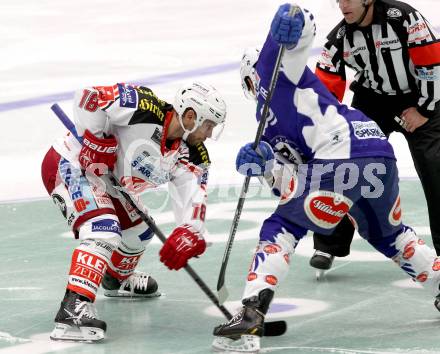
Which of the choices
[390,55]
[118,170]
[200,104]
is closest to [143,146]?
[118,170]

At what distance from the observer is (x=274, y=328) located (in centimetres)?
445

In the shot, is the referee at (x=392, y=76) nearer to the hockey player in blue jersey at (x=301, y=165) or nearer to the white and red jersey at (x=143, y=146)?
the hockey player in blue jersey at (x=301, y=165)

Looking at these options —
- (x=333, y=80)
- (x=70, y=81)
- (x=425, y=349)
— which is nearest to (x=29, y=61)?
(x=70, y=81)

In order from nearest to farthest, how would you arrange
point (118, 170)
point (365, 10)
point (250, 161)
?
1. point (250, 161)
2. point (118, 170)
3. point (365, 10)

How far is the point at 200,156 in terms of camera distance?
4.95 meters

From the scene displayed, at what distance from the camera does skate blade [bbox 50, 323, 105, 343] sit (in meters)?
4.46

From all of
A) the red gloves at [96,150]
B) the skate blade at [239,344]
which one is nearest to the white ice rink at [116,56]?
the red gloves at [96,150]

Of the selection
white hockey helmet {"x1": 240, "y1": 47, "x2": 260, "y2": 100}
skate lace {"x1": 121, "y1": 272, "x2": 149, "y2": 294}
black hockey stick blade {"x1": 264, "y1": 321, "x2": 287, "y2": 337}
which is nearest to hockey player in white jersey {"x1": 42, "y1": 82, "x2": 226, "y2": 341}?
white hockey helmet {"x1": 240, "y1": 47, "x2": 260, "y2": 100}

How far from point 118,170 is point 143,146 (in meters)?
0.19

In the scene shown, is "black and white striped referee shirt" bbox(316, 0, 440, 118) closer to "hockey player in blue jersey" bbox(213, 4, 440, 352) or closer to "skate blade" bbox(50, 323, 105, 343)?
"hockey player in blue jersey" bbox(213, 4, 440, 352)

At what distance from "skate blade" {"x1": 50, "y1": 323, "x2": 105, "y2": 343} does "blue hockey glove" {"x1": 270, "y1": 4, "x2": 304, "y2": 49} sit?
135cm

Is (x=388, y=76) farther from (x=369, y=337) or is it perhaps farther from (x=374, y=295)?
(x=369, y=337)

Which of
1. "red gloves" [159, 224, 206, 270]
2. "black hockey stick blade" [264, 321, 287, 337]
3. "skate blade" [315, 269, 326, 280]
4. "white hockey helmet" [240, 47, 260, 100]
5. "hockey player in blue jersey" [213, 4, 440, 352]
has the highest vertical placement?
"white hockey helmet" [240, 47, 260, 100]

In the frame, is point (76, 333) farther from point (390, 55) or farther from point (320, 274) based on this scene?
→ point (390, 55)
